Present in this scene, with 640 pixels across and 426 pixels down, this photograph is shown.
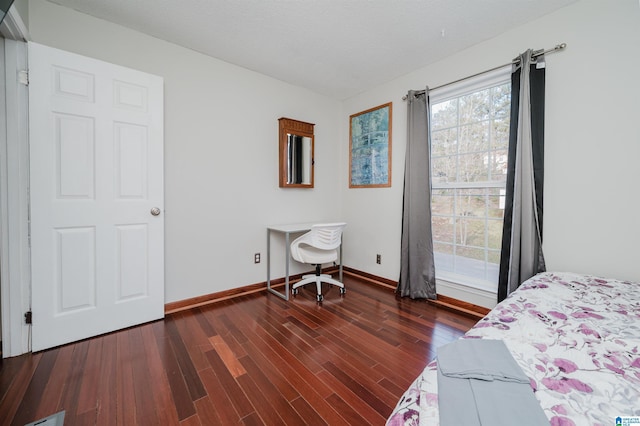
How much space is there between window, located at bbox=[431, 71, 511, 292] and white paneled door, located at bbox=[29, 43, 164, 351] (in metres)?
2.75

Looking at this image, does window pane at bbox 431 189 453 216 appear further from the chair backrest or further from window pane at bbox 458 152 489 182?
the chair backrest

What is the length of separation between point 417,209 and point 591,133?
Answer: 1.41 meters

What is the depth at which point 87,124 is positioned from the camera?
6.46 ft

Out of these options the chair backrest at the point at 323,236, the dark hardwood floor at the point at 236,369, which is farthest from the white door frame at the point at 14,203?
the chair backrest at the point at 323,236

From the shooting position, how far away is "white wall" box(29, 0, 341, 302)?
217cm

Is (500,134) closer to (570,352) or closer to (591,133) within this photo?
(591,133)

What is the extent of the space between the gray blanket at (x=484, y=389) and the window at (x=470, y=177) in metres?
1.89

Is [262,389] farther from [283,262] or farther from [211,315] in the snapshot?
[283,262]

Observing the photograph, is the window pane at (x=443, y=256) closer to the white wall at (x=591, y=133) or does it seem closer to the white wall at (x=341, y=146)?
the white wall at (x=341, y=146)

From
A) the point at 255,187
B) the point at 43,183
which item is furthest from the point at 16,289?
the point at 255,187

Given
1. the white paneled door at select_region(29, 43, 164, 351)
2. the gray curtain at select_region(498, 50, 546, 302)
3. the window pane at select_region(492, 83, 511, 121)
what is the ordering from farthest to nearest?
1. the window pane at select_region(492, 83, 511, 121)
2. the gray curtain at select_region(498, 50, 546, 302)
3. the white paneled door at select_region(29, 43, 164, 351)

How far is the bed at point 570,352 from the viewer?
0.65m

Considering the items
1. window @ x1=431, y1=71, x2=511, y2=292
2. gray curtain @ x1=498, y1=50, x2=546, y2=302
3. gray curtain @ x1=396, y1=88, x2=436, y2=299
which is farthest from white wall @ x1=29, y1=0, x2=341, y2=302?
gray curtain @ x1=498, y1=50, x2=546, y2=302

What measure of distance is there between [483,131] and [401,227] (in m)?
1.28
